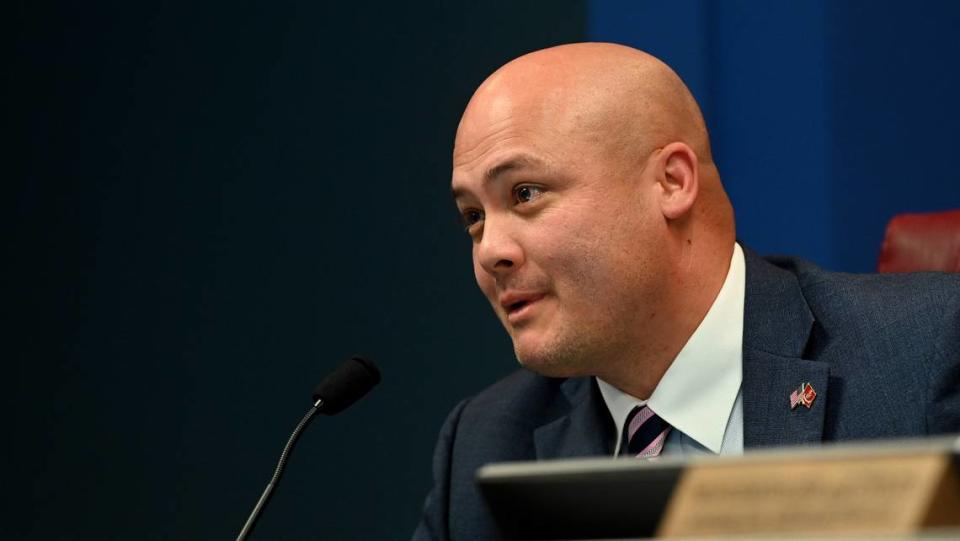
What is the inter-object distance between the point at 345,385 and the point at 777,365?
64cm

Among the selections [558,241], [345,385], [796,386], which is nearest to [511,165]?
[558,241]

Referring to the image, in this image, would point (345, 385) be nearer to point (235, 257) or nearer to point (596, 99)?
point (596, 99)

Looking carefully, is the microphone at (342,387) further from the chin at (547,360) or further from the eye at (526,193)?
the eye at (526,193)

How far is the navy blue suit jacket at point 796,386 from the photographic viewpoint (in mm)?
1730

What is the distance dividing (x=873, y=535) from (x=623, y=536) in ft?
0.57

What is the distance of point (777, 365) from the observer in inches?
71.2

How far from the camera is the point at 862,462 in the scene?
2.21 ft

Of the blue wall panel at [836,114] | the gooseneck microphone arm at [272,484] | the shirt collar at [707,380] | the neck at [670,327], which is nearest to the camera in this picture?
the gooseneck microphone arm at [272,484]

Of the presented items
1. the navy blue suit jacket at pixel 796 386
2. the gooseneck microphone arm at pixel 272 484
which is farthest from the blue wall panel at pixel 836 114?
the gooseneck microphone arm at pixel 272 484

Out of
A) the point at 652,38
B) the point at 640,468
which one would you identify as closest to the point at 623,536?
the point at 640,468

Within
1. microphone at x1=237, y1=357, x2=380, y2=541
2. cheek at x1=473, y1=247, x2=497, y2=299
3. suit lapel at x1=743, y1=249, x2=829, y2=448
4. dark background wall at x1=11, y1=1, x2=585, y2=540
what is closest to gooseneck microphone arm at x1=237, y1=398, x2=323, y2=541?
microphone at x1=237, y1=357, x2=380, y2=541

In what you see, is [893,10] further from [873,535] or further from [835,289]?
[873,535]

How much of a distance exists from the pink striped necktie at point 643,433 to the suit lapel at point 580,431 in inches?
1.7

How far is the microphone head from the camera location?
6.01 feet
